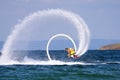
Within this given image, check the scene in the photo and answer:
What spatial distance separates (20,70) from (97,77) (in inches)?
569

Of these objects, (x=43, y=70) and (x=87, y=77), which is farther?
(x=43, y=70)

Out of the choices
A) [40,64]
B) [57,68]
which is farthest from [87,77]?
[40,64]

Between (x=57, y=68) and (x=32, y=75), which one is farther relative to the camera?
(x=57, y=68)

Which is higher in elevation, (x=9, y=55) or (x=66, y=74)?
(x=9, y=55)

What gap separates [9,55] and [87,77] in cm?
2493

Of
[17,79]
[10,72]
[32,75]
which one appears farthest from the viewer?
[10,72]

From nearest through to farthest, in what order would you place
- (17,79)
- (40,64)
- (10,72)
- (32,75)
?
(17,79) → (32,75) → (10,72) → (40,64)

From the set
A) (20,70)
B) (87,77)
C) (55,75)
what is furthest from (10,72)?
(87,77)

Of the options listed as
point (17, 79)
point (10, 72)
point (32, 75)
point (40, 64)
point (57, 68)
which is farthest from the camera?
point (40, 64)

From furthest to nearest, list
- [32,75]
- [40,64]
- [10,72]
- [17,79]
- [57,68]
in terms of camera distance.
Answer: [40,64], [57,68], [10,72], [32,75], [17,79]

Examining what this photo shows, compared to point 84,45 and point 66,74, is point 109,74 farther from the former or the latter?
point 84,45

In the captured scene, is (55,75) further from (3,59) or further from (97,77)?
(3,59)

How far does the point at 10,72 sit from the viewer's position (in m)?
70.2

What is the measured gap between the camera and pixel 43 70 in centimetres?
7219
